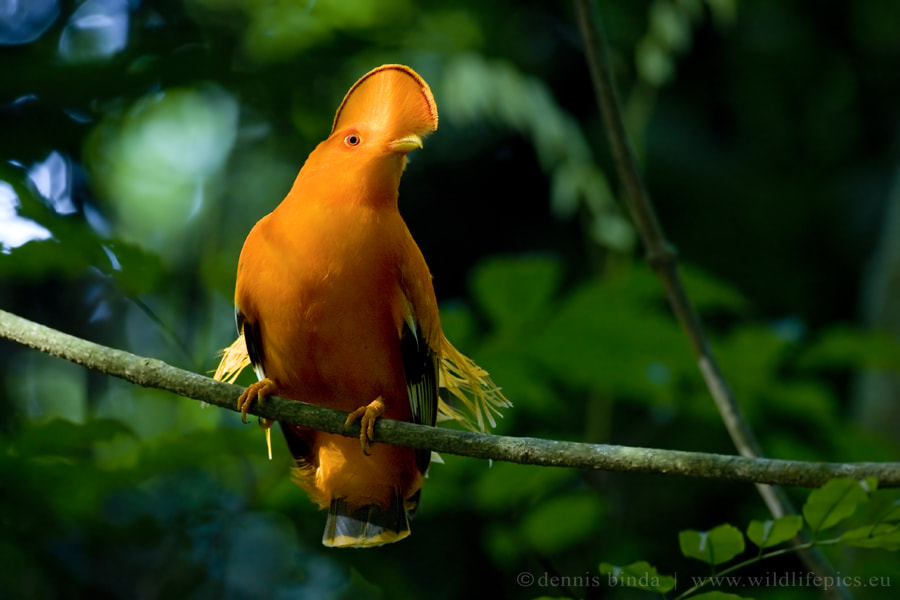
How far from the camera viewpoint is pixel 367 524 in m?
2.02

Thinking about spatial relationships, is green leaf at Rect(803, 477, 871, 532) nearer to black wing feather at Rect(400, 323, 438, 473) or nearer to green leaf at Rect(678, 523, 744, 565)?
green leaf at Rect(678, 523, 744, 565)

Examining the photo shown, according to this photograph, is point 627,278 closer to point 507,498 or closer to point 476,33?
point 507,498

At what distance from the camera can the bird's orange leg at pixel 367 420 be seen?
1633 millimetres

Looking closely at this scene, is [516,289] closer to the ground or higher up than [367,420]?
closer to the ground

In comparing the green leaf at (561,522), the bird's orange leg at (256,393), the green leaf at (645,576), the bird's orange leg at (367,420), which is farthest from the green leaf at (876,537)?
the green leaf at (561,522)

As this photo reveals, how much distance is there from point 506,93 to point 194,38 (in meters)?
1.14

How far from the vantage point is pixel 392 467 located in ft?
6.65

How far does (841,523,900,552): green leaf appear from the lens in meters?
1.27

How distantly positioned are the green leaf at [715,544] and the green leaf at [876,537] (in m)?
0.16

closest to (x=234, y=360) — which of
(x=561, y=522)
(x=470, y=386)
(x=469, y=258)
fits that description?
(x=470, y=386)

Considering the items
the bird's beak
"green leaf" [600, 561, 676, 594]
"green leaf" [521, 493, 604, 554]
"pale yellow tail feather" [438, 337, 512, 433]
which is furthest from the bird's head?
"green leaf" [521, 493, 604, 554]

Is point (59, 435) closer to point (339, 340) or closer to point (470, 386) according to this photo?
point (339, 340)

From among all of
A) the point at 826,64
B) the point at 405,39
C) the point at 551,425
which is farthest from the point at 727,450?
the point at 826,64

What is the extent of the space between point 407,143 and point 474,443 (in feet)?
1.71
